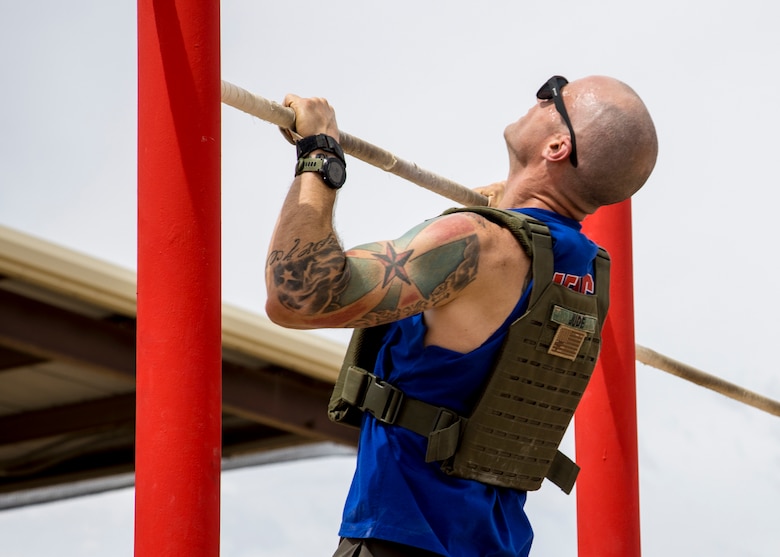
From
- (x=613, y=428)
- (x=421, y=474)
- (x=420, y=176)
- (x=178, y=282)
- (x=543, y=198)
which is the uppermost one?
(x=420, y=176)

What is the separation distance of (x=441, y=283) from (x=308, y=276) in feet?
0.94

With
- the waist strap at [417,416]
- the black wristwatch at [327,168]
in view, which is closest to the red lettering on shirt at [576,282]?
the waist strap at [417,416]

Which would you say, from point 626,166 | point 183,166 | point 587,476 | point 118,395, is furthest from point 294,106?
point 118,395

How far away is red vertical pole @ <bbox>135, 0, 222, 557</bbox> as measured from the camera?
7.83ft

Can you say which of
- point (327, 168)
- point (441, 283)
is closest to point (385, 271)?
point (441, 283)

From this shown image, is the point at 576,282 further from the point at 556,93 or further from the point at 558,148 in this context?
the point at 556,93

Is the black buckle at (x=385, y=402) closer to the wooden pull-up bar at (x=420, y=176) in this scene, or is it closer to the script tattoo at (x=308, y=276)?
the script tattoo at (x=308, y=276)

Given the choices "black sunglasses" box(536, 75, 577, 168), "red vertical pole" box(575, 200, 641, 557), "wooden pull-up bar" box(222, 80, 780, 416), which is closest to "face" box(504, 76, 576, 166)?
"black sunglasses" box(536, 75, 577, 168)

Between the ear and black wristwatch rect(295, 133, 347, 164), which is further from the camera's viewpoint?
the ear

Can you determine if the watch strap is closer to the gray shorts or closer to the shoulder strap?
the shoulder strap

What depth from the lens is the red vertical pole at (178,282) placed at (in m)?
2.39

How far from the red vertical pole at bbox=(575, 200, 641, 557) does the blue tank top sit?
4.59ft

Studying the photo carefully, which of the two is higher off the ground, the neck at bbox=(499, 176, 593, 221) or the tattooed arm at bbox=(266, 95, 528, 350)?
the neck at bbox=(499, 176, 593, 221)

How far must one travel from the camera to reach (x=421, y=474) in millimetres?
2521
